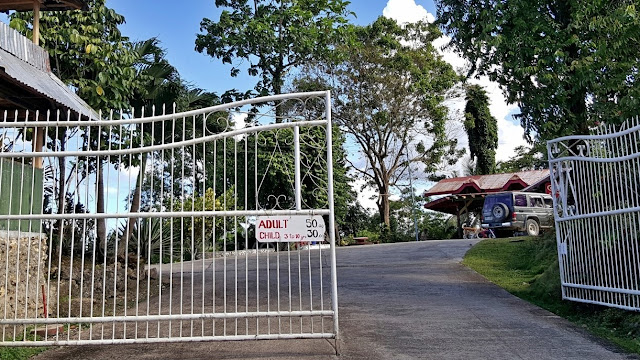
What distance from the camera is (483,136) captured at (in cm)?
3438

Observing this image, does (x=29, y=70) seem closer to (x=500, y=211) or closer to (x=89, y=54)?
(x=89, y=54)

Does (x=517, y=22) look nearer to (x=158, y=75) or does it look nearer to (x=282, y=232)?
(x=282, y=232)

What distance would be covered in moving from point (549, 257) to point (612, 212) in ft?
17.9

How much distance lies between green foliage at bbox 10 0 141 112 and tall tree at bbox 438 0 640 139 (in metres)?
7.30

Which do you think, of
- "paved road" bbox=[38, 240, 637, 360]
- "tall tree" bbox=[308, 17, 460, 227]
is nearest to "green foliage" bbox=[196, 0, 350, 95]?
"tall tree" bbox=[308, 17, 460, 227]

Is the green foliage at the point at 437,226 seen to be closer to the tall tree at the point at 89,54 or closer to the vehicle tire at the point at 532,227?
the vehicle tire at the point at 532,227

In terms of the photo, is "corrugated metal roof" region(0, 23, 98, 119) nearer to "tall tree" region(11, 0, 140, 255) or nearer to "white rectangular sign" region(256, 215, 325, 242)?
"tall tree" region(11, 0, 140, 255)

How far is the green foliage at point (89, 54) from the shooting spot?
11062 mm

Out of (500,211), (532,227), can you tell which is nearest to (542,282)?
(500,211)

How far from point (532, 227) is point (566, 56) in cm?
1492

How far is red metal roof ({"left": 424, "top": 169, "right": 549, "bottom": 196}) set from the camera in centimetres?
2873

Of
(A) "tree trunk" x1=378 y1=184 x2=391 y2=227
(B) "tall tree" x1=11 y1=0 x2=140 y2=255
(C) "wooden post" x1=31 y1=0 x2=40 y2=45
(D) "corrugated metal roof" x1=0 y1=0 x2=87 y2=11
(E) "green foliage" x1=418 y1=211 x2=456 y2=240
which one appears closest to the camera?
(C) "wooden post" x1=31 y1=0 x2=40 y2=45

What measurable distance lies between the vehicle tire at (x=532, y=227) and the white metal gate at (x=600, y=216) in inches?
609

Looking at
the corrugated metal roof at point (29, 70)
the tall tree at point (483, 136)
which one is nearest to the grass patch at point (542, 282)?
the corrugated metal roof at point (29, 70)
